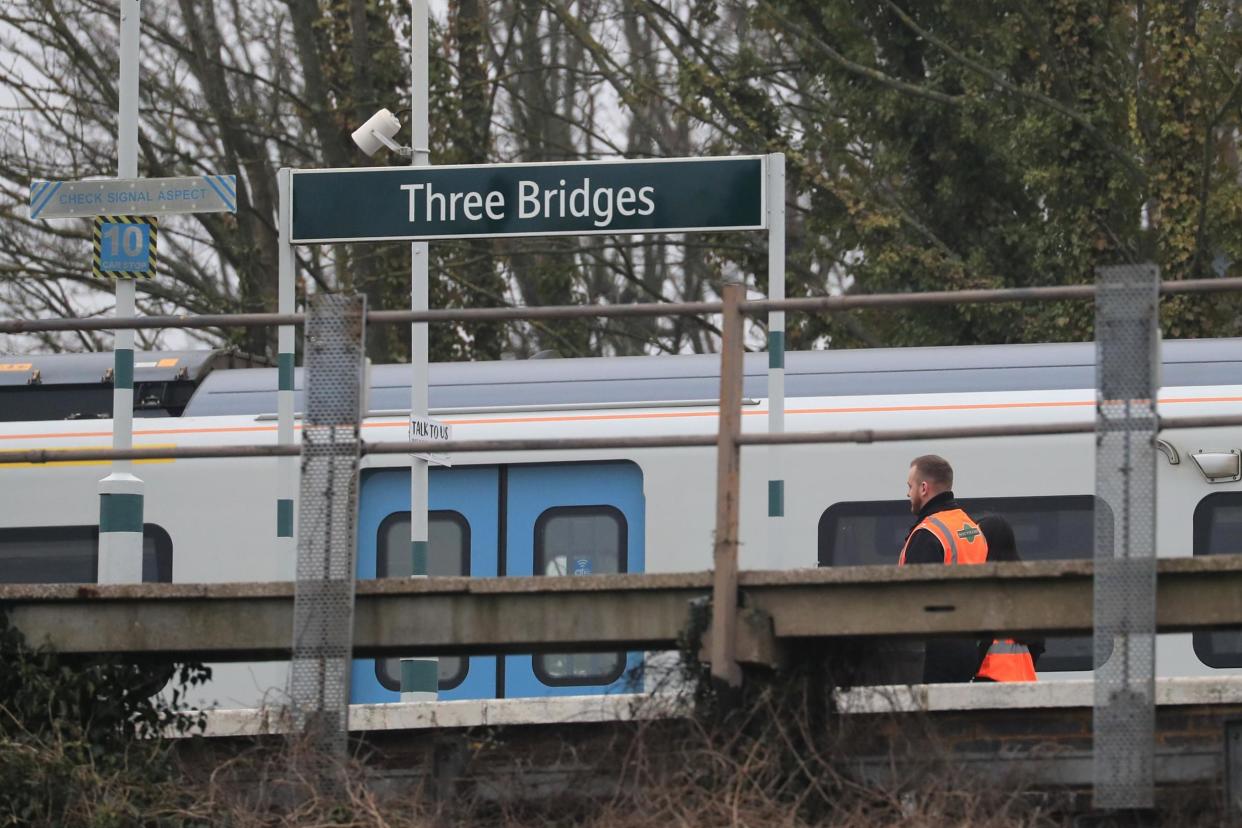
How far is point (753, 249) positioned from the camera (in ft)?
70.3

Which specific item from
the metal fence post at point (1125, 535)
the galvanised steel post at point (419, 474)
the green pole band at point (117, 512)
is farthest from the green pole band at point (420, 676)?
the metal fence post at point (1125, 535)

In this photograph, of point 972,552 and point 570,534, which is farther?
point 570,534

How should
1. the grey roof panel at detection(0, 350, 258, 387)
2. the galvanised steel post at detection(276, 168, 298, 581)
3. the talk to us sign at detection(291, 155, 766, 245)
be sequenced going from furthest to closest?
1. the grey roof panel at detection(0, 350, 258, 387)
2. the galvanised steel post at detection(276, 168, 298, 581)
3. the talk to us sign at detection(291, 155, 766, 245)

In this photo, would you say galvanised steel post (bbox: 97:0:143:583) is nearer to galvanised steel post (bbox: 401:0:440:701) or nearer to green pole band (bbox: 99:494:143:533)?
green pole band (bbox: 99:494:143:533)

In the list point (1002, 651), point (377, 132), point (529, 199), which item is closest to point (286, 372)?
point (529, 199)

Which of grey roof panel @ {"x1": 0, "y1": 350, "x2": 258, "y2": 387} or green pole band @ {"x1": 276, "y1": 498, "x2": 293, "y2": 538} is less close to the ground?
grey roof panel @ {"x1": 0, "y1": 350, "x2": 258, "y2": 387}

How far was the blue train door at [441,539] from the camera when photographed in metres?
10.8

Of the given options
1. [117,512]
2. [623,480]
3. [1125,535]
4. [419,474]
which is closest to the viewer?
[1125,535]

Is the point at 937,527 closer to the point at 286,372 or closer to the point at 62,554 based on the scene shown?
the point at 286,372

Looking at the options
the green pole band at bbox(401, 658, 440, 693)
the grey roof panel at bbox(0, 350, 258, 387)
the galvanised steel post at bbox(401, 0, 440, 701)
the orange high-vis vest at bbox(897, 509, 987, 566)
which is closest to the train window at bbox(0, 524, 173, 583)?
the grey roof panel at bbox(0, 350, 258, 387)

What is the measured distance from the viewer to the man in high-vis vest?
823cm

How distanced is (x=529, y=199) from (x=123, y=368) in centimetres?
215

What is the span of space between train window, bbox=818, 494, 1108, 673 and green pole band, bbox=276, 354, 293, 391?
9.83ft

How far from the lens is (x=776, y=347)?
8.62 m
